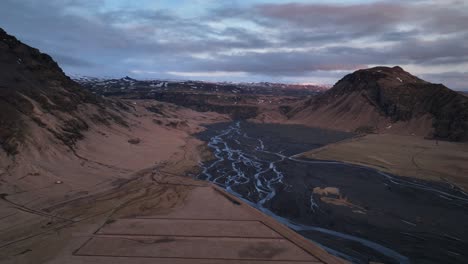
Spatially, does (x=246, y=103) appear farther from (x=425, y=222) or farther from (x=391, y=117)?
(x=425, y=222)

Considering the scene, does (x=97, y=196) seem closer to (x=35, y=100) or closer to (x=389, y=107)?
(x=35, y=100)

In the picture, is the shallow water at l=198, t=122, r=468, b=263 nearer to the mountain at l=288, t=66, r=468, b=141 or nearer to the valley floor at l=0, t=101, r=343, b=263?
the valley floor at l=0, t=101, r=343, b=263

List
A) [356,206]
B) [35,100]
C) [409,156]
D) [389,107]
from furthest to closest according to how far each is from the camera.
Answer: [389,107] < [409,156] < [35,100] < [356,206]

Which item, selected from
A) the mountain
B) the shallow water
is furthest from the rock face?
the mountain

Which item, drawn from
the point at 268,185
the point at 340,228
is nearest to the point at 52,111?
the point at 268,185

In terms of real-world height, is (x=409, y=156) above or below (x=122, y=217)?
above

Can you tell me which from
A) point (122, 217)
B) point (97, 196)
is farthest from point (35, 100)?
point (122, 217)

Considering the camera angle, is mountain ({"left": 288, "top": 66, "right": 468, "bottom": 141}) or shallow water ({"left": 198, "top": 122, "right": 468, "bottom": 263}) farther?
mountain ({"left": 288, "top": 66, "right": 468, "bottom": 141})
